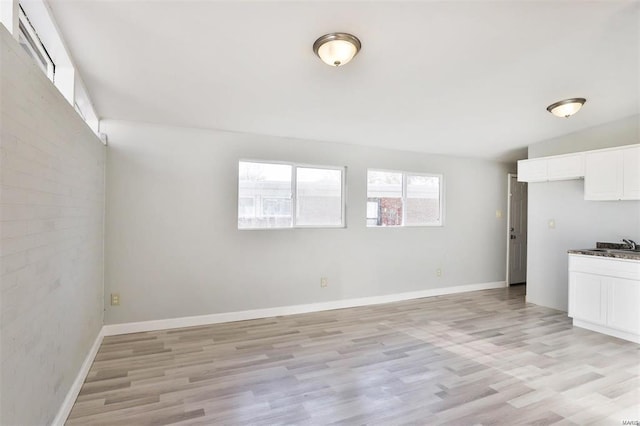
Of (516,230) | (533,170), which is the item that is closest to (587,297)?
(533,170)

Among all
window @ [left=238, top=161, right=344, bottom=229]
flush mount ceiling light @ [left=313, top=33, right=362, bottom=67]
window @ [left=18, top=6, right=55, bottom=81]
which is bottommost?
window @ [left=238, top=161, right=344, bottom=229]

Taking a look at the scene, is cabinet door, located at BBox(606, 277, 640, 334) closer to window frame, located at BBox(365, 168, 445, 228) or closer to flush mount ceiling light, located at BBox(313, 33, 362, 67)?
window frame, located at BBox(365, 168, 445, 228)

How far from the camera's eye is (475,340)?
3568 millimetres

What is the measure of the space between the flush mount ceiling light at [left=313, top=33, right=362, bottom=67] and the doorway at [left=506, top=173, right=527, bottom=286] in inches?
199

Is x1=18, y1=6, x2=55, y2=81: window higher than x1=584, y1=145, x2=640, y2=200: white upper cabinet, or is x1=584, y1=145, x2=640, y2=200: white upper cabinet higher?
x1=18, y1=6, x2=55, y2=81: window

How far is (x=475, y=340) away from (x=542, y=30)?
9.45 feet

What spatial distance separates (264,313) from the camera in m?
4.30

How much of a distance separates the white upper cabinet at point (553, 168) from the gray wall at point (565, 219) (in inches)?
10.7

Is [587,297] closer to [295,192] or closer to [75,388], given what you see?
[295,192]

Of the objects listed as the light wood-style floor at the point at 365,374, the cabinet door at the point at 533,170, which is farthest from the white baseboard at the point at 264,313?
the cabinet door at the point at 533,170

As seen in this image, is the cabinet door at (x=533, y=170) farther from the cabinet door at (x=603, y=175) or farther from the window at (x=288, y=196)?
the window at (x=288, y=196)

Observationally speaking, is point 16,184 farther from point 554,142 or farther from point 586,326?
point 554,142

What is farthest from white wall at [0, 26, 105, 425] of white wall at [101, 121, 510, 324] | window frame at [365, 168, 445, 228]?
window frame at [365, 168, 445, 228]

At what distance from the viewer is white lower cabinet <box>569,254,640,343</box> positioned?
3582 mm
